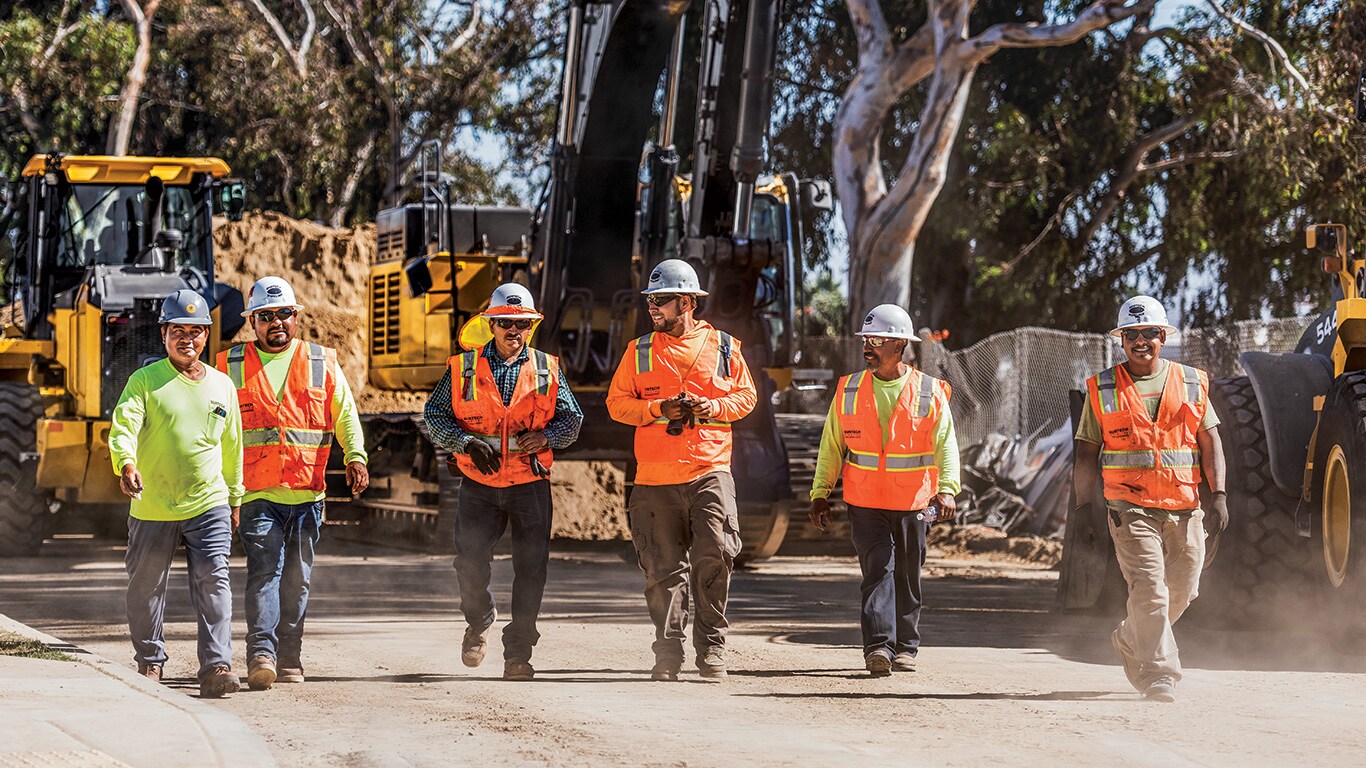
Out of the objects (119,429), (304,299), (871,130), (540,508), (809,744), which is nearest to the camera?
(809,744)

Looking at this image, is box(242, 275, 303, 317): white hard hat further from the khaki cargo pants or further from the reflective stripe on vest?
the khaki cargo pants

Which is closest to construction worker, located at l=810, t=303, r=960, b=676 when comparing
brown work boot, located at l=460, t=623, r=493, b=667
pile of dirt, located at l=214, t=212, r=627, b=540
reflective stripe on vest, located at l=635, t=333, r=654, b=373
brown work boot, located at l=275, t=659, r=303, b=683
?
reflective stripe on vest, located at l=635, t=333, r=654, b=373

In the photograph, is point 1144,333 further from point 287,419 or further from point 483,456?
point 287,419

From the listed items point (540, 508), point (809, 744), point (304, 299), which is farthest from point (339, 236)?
point (809, 744)

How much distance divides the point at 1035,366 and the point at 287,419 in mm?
15603

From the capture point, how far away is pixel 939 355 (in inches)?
1029

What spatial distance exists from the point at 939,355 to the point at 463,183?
58.7 ft

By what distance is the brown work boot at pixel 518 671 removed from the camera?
9.47 metres

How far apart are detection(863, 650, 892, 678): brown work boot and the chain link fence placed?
368 inches

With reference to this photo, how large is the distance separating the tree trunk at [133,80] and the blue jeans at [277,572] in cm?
2772

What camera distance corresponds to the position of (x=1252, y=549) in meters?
11.7

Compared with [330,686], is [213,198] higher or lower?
higher

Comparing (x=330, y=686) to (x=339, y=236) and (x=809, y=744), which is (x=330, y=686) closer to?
(x=809, y=744)

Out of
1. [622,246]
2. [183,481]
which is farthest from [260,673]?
[622,246]
